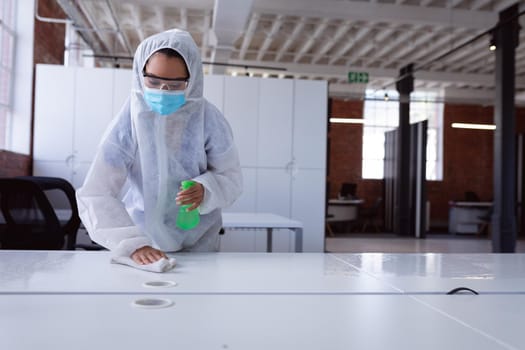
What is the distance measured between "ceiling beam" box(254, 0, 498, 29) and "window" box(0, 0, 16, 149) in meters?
3.21

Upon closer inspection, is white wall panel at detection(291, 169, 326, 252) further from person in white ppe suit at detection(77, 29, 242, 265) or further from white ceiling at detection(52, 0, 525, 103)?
person in white ppe suit at detection(77, 29, 242, 265)

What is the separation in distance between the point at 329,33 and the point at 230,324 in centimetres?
821

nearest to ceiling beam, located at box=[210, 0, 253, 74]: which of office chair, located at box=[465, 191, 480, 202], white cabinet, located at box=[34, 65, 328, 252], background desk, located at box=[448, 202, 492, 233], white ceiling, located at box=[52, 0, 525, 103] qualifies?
white ceiling, located at box=[52, 0, 525, 103]

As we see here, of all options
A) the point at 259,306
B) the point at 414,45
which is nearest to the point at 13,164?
the point at 259,306

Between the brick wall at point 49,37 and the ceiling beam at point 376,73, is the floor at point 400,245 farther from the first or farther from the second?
the brick wall at point 49,37

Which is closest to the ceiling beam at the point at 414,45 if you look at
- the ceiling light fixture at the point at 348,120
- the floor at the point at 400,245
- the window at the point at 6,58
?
the ceiling light fixture at the point at 348,120

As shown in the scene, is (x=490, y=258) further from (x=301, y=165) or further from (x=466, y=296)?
(x=301, y=165)

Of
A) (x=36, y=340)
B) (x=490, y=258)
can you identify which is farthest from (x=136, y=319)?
(x=490, y=258)

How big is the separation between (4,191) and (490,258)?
2643mm

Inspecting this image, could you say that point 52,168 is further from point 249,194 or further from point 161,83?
point 161,83

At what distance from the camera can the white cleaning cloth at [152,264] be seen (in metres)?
1.35

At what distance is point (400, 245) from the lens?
323 inches

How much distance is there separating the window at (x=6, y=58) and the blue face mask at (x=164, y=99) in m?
4.54

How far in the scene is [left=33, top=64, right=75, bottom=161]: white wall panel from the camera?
578 centimetres
